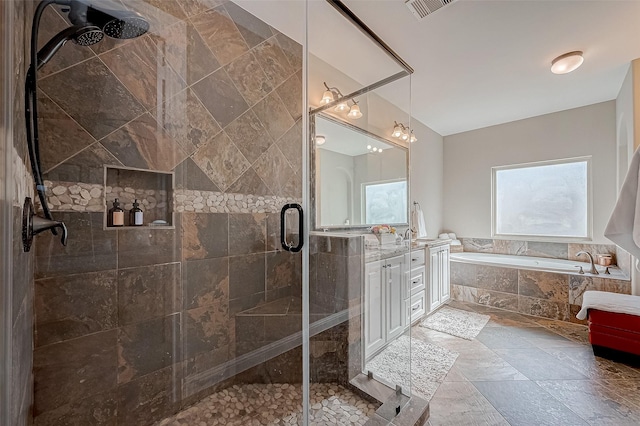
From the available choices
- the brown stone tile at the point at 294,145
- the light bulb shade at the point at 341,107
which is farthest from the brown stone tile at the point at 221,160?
the light bulb shade at the point at 341,107

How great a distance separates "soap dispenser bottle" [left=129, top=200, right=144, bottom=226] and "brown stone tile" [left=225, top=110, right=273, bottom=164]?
72 cm

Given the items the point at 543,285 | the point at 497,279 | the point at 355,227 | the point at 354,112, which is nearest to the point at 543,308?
the point at 543,285

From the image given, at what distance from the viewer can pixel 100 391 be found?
1255 millimetres

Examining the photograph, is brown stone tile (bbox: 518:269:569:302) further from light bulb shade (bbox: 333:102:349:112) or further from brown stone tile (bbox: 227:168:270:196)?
brown stone tile (bbox: 227:168:270:196)

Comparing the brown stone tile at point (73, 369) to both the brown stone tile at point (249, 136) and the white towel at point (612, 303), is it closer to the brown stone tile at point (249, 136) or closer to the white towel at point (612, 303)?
the brown stone tile at point (249, 136)

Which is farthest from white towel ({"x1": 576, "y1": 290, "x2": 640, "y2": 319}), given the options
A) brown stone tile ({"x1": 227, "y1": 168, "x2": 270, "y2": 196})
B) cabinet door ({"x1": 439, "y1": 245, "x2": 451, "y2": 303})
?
brown stone tile ({"x1": 227, "y1": 168, "x2": 270, "y2": 196})

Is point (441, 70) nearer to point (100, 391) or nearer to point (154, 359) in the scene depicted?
point (154, 359)

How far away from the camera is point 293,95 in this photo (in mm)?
2137

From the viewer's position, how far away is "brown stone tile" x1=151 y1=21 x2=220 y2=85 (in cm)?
151

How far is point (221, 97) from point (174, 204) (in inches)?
30.4

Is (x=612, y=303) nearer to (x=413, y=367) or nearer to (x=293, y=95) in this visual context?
(x=413, y=367)

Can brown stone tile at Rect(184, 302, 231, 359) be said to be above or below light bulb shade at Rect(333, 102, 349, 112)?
below

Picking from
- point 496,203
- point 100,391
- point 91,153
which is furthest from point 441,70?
point 100,391

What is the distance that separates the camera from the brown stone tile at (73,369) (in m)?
1.10
